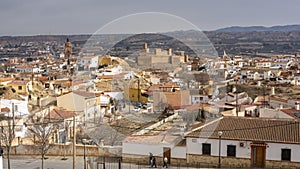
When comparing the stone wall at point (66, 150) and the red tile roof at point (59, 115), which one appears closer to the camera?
the stone wall at point (66, 150)

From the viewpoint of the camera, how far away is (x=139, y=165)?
856 centimetres

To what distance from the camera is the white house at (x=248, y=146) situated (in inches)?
325

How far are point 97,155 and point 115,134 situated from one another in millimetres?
1249

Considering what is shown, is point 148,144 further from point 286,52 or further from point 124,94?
point 286,52

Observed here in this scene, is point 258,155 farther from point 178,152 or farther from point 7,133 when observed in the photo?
point 7,133

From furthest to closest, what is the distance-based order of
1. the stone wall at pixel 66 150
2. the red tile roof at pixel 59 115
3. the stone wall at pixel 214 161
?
1. the red tile roof at pixel 59 115
2. the stone wall at pixel 66 150
3. the stone wall at pixel 214 161

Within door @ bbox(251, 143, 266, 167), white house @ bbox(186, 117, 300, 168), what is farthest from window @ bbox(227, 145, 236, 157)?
door @ bbox(251, 143, 266, 167)

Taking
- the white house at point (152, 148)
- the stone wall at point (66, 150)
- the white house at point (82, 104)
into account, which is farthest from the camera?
the white house at point (82, 104)

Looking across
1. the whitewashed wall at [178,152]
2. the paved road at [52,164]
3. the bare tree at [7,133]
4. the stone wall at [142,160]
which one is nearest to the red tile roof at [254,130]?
the whitewashed wall at [178,152]

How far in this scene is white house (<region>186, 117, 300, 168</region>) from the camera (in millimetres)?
8266

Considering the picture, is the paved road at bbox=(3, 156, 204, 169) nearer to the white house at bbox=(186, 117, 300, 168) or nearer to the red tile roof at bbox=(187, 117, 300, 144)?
the white house at bbox=(186, 117, 300, 168)

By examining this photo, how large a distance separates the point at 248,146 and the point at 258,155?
27cm

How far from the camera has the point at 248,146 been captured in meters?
8.41

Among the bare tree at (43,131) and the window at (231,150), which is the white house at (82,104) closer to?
the bare tree at (43,131)
